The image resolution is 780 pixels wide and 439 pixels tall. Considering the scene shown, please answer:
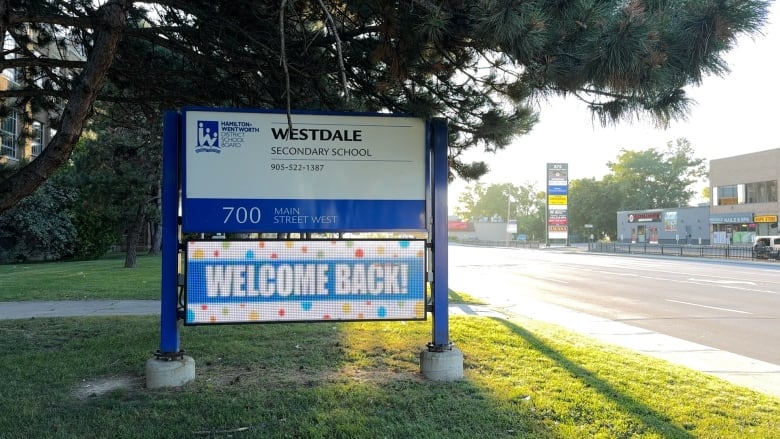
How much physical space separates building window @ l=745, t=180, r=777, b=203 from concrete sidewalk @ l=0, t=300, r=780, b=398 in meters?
44.6

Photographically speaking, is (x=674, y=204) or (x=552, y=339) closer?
(x=552, y=339)

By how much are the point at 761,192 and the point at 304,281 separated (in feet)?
180

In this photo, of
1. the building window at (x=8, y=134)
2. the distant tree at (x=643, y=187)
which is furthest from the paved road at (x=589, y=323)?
the distant tree at (x=643, y=187)

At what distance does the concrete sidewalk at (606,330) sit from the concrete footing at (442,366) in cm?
322

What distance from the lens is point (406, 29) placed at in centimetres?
446

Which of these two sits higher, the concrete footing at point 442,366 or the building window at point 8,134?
the building window at point 8,134

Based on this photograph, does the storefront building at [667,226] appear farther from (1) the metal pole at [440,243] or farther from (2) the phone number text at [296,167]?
(2) the phone number text at [296,167]

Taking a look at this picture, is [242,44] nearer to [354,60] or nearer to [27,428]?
[354,60]

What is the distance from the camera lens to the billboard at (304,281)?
5367 mm

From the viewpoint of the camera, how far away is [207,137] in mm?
5414

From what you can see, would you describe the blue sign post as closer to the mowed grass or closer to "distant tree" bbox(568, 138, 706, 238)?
the mowed grass

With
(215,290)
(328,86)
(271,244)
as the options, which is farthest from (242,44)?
(215,290)

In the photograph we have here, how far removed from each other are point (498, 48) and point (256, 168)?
2.60 metres

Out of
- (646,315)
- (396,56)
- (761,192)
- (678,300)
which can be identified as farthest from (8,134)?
(761,192)
